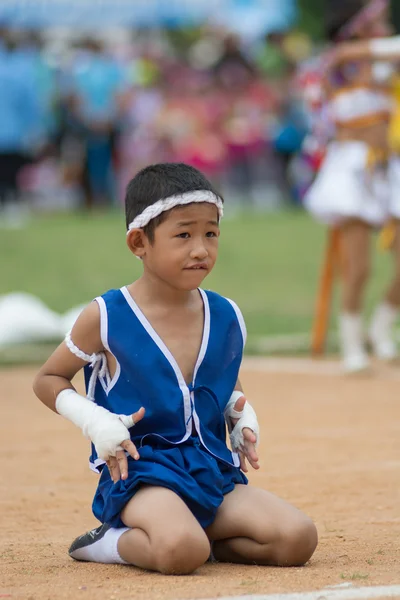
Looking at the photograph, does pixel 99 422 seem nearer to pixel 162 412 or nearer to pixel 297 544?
pixel 162 412

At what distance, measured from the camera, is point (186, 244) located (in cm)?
367

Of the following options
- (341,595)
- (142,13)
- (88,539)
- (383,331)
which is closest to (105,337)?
(88,539)

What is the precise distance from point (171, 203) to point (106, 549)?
39.1 inches

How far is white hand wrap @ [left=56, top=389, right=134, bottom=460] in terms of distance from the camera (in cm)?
349

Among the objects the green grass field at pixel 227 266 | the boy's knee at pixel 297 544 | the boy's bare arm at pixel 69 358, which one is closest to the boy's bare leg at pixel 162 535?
the boy's knee at pixel 297 544

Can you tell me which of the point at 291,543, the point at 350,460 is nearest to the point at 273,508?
the point at 291,543

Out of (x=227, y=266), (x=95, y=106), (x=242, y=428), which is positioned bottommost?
(x=242, y=428)

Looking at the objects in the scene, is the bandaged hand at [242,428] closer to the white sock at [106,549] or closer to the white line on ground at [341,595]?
the white sock at [106,549]

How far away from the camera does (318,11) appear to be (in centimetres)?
3066

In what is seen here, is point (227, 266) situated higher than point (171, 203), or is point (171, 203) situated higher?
point (227, 266)

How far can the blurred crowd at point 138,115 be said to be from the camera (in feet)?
61.9

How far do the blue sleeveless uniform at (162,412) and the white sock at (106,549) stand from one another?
39mm

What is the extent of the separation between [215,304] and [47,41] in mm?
17469

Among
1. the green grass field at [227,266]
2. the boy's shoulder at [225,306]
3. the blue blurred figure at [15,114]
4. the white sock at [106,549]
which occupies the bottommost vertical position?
the white sock at [106,549]
